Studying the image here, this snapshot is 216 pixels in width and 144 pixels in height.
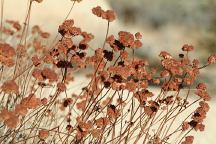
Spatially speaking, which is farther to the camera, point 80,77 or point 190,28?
point 190,28

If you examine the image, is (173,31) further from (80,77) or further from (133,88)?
(133,88)

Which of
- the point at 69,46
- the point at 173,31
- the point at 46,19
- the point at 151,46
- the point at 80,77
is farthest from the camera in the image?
the point at 173,31

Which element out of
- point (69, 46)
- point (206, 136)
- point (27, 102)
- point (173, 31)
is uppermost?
point (173, 31)

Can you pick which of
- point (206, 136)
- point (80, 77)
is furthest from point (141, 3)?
point (206, 136)

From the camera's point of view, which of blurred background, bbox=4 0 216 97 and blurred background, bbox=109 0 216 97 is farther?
blurred background, bbox=109 0 216 97

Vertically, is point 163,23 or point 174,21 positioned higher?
point 174,21

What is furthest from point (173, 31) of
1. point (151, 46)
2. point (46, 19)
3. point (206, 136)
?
point (206, 136)

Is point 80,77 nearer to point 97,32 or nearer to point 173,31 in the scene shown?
point 97,32

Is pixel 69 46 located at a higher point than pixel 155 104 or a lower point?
higher

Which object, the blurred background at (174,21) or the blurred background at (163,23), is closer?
the blurred background at (163,23)

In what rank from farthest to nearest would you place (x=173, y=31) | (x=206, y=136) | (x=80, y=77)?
(x=173, y=31), (x=80, y=77), (x=206, y=136)
